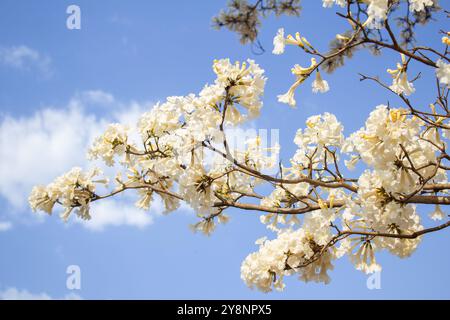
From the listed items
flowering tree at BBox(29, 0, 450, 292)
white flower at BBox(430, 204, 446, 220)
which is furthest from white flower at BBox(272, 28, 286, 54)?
white flower at BBox(430, 204, 446, 220)

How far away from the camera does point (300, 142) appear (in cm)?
356

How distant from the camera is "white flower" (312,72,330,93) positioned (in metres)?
3.00

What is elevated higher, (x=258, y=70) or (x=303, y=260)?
(x=258, y=70)

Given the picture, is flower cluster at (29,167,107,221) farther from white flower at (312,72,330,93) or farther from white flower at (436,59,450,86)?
white flower at (436,59,450,86)

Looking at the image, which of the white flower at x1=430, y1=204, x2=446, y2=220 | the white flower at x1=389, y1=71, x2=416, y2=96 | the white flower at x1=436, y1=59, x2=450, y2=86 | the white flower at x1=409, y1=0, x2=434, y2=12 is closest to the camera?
the white flower at x1=436, y1=59, x2=450, y2=86

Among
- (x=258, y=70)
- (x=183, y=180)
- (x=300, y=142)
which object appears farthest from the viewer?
(x=300, y=142)

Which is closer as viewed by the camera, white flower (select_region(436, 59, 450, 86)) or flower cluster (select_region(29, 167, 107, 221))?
white flower (select_region(436, 59, 450, 86))

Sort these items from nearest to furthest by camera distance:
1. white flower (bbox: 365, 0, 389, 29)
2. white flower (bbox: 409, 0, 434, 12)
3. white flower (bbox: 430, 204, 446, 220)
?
white flower (bbox: 365, 0, 389, 29), white flower (bbox: 409, 0, 434, 12), white flower (bbox: 430, 204, 446, 220)

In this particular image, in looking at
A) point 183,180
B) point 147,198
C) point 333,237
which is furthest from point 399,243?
point 147,198

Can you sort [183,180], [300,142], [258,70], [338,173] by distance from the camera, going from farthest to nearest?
[300,142] → [338,173] → [183,180] → [258,70]

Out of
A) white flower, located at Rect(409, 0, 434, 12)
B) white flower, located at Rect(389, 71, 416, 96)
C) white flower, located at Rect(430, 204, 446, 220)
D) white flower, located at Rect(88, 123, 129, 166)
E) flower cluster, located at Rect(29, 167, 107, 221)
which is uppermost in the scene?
white flower, located at Rect(409, 0, 434, 12)

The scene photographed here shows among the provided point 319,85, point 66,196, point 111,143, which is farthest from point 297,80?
point 66,196
